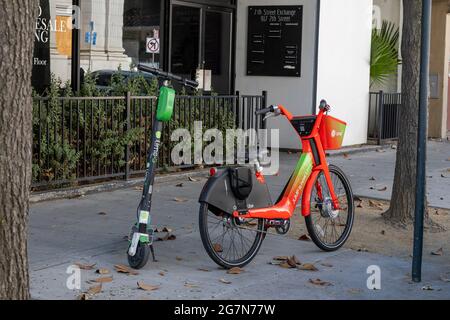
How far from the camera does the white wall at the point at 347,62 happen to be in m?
14.8

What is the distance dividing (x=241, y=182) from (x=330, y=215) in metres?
1.12

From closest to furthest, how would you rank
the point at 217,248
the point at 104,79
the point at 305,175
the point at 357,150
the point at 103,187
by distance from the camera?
the point at 217,248 → the point at 305,175 → the point at 103,187 → the point at 104,79 → the point at 357,150

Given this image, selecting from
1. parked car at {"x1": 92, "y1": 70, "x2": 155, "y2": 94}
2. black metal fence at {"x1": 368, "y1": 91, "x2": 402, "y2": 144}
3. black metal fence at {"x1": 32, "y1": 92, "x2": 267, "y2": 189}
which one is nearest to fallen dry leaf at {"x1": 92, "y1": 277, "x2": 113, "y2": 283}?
black metal fence at {"x1": 32, "y1": 92, "x2": 267, "y2": 189}

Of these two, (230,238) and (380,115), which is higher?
(380,115)

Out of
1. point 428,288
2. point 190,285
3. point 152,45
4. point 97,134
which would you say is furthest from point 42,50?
point 428,288

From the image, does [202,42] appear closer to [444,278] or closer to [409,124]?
[409,124]

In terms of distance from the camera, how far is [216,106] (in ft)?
38.7

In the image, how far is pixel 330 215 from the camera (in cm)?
712

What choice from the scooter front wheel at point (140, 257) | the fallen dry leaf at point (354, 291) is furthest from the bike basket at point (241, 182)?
the fallen dry leaf at point (354, 291)

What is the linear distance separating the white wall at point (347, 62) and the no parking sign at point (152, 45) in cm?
324

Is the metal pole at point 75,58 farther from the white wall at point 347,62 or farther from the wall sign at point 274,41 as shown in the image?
the white wall at point 347,62

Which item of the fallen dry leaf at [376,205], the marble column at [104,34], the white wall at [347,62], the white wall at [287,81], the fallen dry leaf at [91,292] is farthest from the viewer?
the white wall at [347,62]

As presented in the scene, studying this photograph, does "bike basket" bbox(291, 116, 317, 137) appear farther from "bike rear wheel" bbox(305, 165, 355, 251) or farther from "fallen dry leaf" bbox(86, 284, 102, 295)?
"fallen dry leaf" bbox(86, 284, 102, 295)

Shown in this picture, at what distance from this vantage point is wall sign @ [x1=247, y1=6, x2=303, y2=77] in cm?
1469
